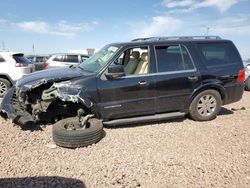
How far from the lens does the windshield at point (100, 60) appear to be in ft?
19.0

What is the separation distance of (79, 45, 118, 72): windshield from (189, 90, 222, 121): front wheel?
2174 millimetres

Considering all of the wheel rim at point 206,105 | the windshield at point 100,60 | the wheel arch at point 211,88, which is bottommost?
the wheel rim at point 206,105

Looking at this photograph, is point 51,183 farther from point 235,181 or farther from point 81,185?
point 235,181

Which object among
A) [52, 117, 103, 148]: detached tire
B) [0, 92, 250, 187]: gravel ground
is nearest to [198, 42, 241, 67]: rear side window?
[0, 92, 250, 187]: gravel ground

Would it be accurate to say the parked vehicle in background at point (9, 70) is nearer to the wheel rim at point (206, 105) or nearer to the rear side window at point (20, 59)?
the rear side window at point (20, 59)

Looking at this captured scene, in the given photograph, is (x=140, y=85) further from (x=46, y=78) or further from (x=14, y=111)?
(x=14, y=111)

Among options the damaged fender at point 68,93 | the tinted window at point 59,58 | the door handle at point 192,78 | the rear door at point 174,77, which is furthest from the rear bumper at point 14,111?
the tinted window at point 59,58

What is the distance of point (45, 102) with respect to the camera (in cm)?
550

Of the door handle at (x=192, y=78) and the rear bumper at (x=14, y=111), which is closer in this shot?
the rear bumper at (x=14, y=111)

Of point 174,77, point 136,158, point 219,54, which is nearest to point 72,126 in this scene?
point 136,158

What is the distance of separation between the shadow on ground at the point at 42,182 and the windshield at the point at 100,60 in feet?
8.45

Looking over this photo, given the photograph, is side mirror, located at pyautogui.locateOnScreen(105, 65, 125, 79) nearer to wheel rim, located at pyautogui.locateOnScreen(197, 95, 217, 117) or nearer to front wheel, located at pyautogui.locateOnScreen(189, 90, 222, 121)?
front wheel, located at pyautogui.locateOnScreen(189, 90, 222, 121)

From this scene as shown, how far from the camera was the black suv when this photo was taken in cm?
548

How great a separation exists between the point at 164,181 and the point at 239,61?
4.34 meters
